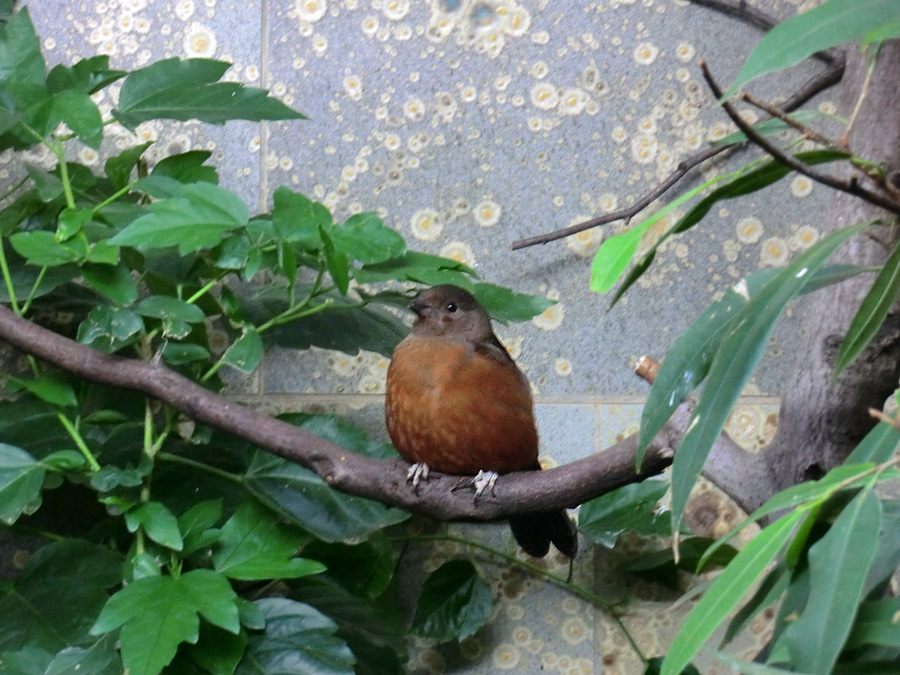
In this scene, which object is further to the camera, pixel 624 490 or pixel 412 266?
pixel 624 490

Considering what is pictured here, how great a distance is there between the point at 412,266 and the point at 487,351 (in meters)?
0.18

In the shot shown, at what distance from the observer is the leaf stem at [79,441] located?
1.32 meters

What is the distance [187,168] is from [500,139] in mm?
638

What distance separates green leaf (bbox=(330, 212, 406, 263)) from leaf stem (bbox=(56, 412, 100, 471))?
48 centimetres

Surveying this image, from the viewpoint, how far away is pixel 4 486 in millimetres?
1234

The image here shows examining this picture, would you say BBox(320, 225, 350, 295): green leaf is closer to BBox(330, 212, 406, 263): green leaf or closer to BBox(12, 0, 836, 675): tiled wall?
BBox(330, 212, 406, 263): green leaf

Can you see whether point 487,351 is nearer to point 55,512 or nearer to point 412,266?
point 412,266

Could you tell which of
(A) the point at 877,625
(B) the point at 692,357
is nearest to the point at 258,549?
(B) the point at 692,357

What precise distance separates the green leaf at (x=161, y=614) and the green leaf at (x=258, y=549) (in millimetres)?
89

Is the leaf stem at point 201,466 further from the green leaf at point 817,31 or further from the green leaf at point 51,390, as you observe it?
the green leaf at point 817,31

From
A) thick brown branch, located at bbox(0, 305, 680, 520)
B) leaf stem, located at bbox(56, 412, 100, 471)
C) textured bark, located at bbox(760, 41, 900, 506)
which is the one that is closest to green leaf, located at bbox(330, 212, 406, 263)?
thick brown branch, located at bbox(0, 305, 680, 520)

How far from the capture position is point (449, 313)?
155 centimetres

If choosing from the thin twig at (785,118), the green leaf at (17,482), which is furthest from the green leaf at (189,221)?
the thin twig at (785,118)

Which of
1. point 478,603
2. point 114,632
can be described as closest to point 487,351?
point 478,603
